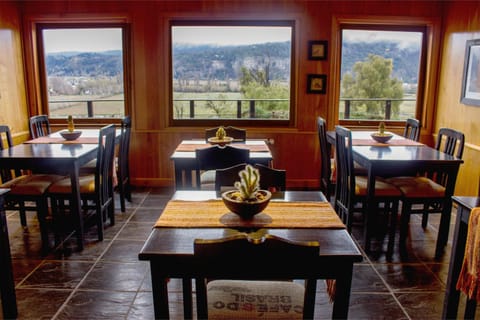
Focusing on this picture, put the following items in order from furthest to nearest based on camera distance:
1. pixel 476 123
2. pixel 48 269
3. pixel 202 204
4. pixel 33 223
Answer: pixel 476 123 < pixel 33 223 < pixel 48 269 < pixel 202 204

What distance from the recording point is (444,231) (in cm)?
320

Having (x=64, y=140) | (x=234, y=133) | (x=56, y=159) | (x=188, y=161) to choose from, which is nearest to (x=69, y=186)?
(x=56, y=159)

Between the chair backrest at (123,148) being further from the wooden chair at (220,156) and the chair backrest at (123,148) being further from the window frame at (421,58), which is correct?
the window frame at (421,58)

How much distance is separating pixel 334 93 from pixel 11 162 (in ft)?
11.5

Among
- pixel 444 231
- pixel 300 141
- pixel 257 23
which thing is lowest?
pixel 444 231

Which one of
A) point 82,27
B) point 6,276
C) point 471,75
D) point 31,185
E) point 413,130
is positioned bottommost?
point 6,276

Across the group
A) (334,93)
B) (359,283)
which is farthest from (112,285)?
(334,93)

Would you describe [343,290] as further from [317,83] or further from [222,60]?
[222,60]

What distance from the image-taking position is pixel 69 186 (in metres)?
3.29

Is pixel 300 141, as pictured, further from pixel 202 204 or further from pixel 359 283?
pixel 202 204

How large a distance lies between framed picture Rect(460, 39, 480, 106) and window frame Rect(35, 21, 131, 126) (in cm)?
374

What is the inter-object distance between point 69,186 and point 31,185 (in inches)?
11.5

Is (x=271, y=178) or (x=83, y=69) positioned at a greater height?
(x=83, y=69)

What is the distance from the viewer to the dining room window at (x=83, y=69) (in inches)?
195
